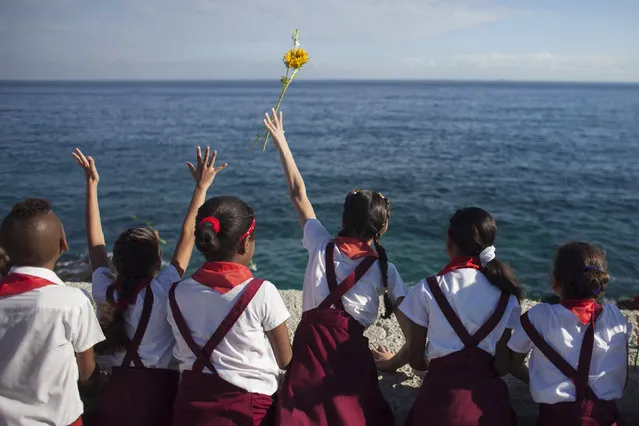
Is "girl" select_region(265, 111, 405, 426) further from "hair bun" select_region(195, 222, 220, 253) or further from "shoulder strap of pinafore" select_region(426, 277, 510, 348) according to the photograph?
"hair bun" select_region(195, 222, 220, 253)

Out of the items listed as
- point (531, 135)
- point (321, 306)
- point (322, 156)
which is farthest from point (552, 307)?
point (531, 135)

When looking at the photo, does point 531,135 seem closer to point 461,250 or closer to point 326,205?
point 326,205

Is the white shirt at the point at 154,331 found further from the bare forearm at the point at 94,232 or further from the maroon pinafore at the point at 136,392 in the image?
the bare forearm at the point at 94,232

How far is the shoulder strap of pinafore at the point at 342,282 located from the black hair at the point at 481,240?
518 millimetres

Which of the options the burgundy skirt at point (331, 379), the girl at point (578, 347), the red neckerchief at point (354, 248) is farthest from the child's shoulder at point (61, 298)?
the girl at point (578, 347)

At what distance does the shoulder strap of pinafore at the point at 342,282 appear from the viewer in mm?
3416

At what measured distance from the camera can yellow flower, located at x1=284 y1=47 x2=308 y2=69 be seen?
4395 mm

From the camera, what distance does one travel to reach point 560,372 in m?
3.08

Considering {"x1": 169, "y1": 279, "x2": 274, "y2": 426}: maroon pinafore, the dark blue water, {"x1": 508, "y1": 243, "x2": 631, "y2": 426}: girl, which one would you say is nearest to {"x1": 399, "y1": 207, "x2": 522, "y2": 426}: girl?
{"x1": 508, "y1": 243, "x2": 631, "y2": 426}: girl

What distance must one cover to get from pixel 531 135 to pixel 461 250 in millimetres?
39109

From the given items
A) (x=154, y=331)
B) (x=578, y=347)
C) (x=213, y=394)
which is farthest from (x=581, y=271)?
(x=154, y=331)

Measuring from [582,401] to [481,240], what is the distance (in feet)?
3.22

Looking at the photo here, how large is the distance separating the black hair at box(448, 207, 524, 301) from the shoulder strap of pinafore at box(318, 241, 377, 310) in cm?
52

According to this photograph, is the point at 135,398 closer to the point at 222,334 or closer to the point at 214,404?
the point at 214,404
